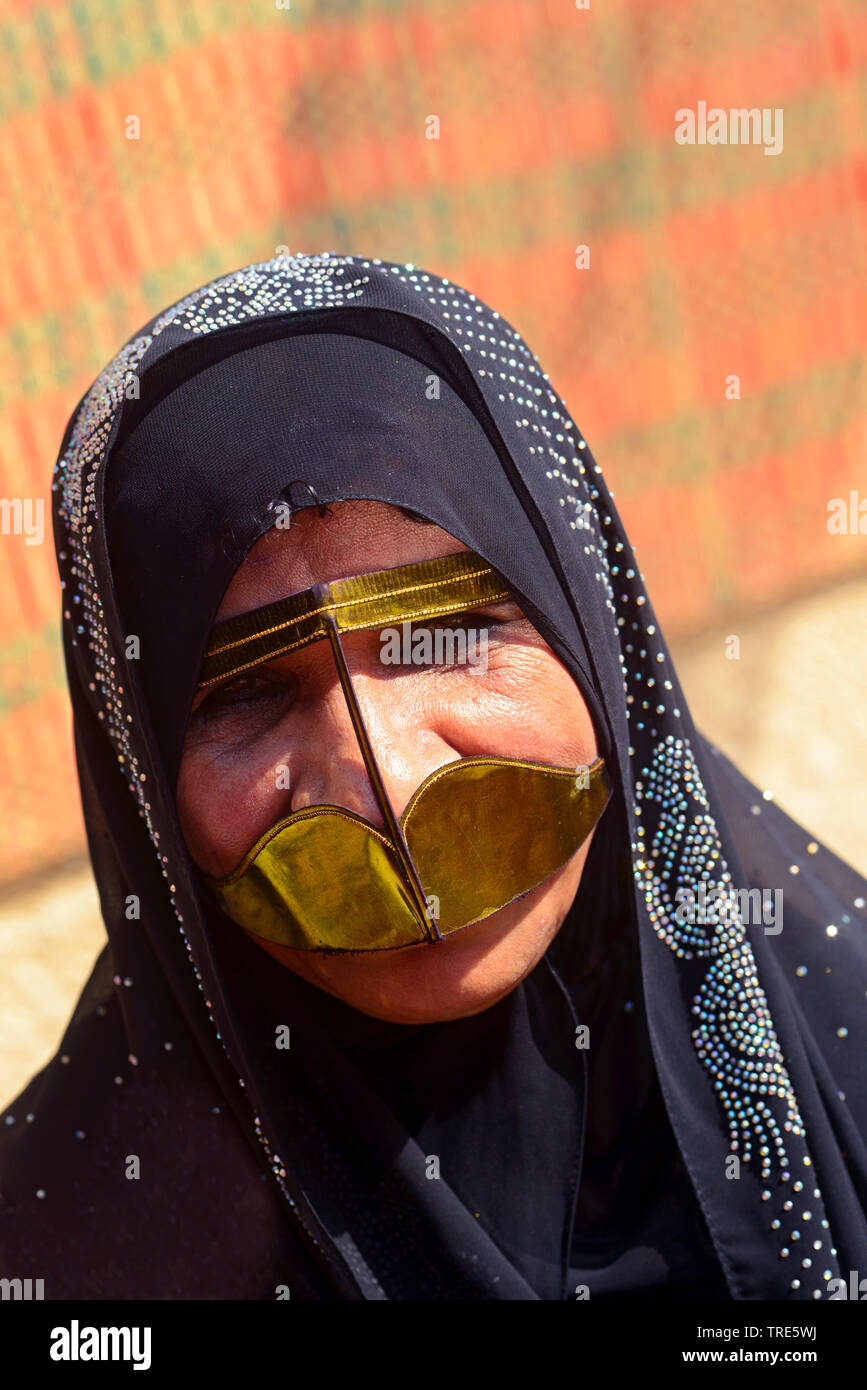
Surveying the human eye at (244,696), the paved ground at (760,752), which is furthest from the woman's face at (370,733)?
the paved ground at (760,752)

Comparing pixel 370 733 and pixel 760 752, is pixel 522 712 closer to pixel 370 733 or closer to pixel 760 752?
pixel 370 733

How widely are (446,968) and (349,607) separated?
0.47 m

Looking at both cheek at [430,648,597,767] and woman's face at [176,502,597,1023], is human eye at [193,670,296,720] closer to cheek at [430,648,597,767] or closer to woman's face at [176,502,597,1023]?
woman's face at [176,502,597,1023]

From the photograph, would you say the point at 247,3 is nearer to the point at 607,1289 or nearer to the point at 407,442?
the point at 407,442

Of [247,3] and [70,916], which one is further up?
[247,3]

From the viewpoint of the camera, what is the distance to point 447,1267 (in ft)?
5.93

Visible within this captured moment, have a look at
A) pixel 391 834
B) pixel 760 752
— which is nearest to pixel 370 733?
pixel 391 834

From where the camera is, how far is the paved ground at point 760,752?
481cm

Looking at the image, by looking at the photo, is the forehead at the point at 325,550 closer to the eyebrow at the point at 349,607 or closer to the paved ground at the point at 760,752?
the eyebrow at the point at 349,607

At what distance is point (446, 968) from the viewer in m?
1.61

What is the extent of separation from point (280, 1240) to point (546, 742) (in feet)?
2.95

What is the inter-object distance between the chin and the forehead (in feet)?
1.50

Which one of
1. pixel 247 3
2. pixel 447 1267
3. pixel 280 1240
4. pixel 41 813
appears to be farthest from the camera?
pixel 41 813

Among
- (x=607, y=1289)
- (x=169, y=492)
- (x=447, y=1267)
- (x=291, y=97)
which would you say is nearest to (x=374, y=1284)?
(x=447, y=1267)
